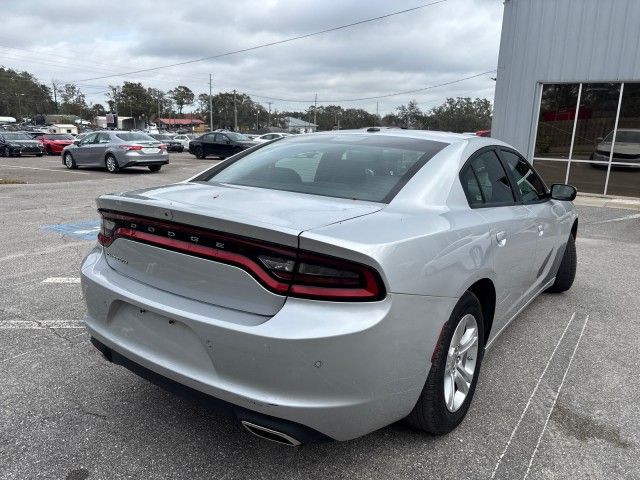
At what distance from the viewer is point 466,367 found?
2.64 meters

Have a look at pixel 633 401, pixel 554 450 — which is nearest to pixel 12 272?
pixel 554 450

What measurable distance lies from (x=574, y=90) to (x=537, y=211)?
38.2 feet

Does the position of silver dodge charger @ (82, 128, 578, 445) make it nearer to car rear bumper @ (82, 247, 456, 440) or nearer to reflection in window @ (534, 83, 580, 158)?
car rear bumper @ (82, 247, 456, 440)

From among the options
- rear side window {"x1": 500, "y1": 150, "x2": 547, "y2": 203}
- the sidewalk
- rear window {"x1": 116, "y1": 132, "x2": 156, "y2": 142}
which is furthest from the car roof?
rear window {"x1": 116, "y1": 132, "x2": 156, "y2": 142}

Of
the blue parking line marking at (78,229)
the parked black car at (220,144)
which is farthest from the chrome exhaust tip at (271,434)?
the parked black car at (220,144)

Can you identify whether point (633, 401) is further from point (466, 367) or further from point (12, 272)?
point (12, 272)

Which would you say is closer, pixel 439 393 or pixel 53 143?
pixel 439 393

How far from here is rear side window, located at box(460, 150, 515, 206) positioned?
277 centimetres

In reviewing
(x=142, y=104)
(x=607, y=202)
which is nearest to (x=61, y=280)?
(x=607, y=202)

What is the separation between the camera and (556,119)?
1370 centimetres

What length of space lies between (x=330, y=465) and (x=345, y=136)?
203cm

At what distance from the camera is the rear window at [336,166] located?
261 cm

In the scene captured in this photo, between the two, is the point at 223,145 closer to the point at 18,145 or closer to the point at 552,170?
the point at 18,145

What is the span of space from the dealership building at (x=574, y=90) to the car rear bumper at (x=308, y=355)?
13305 mm
